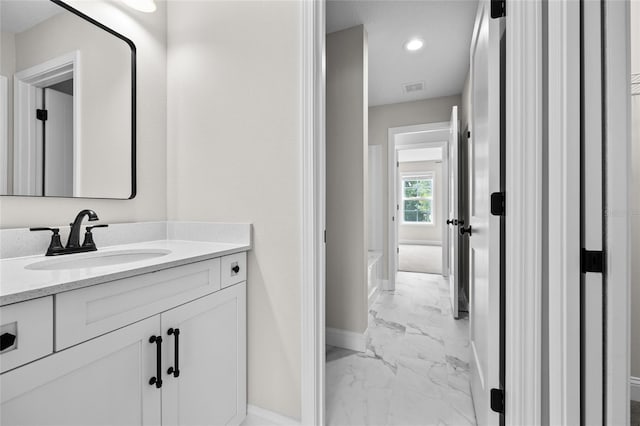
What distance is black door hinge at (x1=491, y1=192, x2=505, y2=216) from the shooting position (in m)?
1.10

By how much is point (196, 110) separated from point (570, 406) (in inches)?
76.8

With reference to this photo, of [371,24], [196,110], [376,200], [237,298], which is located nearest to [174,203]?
[196,110]

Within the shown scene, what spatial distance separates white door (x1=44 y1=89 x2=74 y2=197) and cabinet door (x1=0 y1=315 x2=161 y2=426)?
0.80 m

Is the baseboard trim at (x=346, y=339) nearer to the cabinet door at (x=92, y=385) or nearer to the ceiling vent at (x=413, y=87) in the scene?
the cabinet door at (x=92, y=385)

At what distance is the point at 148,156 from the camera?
5.16 ft

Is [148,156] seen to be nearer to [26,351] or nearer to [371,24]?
[26,351]

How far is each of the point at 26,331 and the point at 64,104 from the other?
107 centimetres

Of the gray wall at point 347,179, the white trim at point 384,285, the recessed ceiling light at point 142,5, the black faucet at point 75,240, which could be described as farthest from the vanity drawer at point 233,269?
the white trim at point 384,285

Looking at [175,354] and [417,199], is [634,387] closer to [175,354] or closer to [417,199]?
[175,354]

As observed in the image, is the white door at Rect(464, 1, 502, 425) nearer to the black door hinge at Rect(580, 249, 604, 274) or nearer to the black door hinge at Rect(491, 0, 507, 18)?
the black door hinge at Rect(491, 0, 507, 18)

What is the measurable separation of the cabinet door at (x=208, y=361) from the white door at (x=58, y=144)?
80 cm

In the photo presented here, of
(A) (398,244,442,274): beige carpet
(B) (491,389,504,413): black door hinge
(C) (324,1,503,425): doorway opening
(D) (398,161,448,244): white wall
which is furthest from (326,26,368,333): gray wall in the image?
(D) (398,161,448,244): white wall

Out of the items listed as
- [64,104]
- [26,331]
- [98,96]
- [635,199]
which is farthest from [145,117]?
[635,199]

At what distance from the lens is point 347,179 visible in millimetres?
2262
